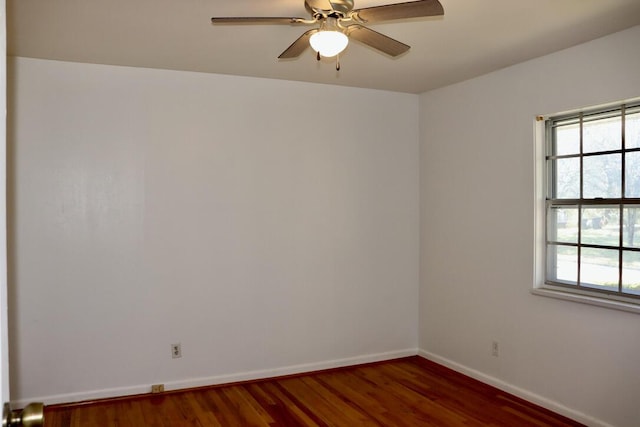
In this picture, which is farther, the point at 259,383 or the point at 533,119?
the point at 259,383

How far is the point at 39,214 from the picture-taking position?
12.0ft

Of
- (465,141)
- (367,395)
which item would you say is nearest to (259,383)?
(367,395)

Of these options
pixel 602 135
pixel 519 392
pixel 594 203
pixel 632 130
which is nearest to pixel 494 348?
pixel 519 392

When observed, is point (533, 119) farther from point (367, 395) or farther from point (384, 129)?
point (367, 395)

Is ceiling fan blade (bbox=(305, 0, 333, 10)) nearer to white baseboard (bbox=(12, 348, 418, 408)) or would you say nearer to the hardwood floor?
the hardwood floor

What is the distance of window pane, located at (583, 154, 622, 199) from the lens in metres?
3.28

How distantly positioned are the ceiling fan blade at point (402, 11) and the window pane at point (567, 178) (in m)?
1.96

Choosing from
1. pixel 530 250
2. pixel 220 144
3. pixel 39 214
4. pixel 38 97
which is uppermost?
pixel 38 97

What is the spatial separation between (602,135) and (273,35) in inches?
88.5

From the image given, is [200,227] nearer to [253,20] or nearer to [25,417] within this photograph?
[253,20]

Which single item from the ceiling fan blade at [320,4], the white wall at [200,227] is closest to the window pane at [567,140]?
the white wall at [200,227]

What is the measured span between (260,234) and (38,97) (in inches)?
75.6

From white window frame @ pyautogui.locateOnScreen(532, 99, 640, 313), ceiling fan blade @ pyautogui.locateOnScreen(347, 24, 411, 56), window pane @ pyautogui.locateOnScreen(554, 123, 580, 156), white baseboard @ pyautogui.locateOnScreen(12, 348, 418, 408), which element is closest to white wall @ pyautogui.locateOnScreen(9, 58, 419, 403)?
white baseboard @ pyautogui.locateOnScreen(12, 348, 418, 408)

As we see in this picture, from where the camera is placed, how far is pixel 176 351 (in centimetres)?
402
